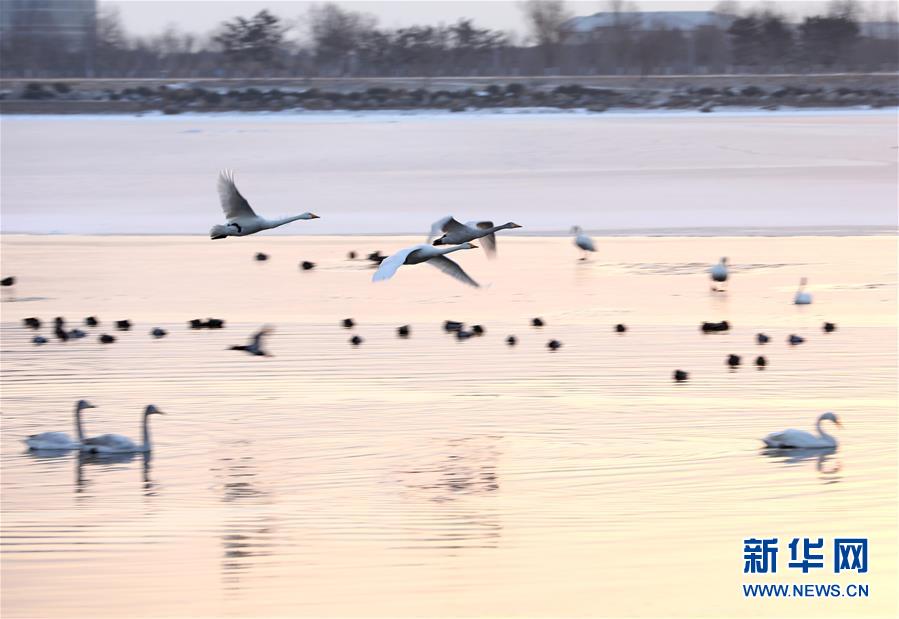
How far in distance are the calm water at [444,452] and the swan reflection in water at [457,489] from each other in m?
0.02

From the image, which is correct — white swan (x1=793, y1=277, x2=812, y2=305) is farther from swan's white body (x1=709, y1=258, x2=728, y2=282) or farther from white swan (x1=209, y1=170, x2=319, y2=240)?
white swan (x1=209, y1=170, x2=319, y2=240)

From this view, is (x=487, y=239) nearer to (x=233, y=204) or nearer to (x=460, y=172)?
(x=233, y=204)

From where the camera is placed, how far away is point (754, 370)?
13789 mm

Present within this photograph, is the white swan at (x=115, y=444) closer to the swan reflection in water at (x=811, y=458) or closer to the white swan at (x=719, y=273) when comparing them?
the swan reflection in water at (x=811, y=458)

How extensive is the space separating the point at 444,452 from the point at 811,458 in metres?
2.06

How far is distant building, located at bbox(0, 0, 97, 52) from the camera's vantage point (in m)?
103

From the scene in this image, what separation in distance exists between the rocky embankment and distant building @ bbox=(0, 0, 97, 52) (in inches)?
1462

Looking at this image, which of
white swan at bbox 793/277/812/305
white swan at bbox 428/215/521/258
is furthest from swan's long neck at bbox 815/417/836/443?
white swan at bbox 793/277/812/305

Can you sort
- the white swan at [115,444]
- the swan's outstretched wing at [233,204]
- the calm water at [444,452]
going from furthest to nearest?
the swan's outstretched wing at [233,204]
the white swan at [115,444]
the calm water at [444,452]

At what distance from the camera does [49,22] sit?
346 ft

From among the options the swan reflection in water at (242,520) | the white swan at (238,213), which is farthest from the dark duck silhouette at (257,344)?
the swan reflection in water at (242,520)

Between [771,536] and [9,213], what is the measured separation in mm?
20238

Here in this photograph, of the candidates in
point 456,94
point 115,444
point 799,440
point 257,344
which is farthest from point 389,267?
point 456,94

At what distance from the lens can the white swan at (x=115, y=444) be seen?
10977 millimetres
